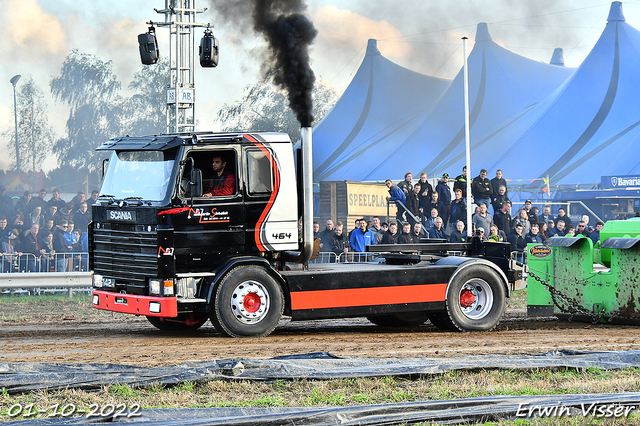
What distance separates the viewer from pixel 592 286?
11.6 meters

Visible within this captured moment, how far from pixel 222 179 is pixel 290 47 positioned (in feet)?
9.45

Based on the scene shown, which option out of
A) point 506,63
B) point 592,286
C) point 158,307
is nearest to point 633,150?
point 506,63

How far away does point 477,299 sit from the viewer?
1129 centimetres

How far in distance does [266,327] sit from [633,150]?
59.2ft

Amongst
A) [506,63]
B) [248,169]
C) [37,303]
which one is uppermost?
[506,63]

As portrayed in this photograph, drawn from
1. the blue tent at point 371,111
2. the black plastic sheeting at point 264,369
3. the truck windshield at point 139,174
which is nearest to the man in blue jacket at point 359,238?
the truck windshield at point 139,174

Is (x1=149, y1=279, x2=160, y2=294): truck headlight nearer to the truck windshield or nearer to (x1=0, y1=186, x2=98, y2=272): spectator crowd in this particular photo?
the truck windshield

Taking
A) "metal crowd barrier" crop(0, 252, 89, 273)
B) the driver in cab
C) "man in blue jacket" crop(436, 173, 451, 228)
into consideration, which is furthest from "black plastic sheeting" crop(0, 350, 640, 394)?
"man in blue jacket" crop(436, 173, 451, 228)

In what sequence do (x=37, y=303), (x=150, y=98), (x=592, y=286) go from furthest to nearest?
(x=150, y=98) < (x=37, y=303) < (x=592, y=286)

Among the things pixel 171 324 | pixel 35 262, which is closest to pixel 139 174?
pixel 171 324

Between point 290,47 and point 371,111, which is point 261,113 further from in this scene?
point 290,47

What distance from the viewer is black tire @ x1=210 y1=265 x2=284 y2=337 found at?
385 inches

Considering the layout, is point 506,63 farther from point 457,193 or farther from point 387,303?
point 387,303

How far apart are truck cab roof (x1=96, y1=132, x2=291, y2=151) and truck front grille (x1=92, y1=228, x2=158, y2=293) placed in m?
1.07
